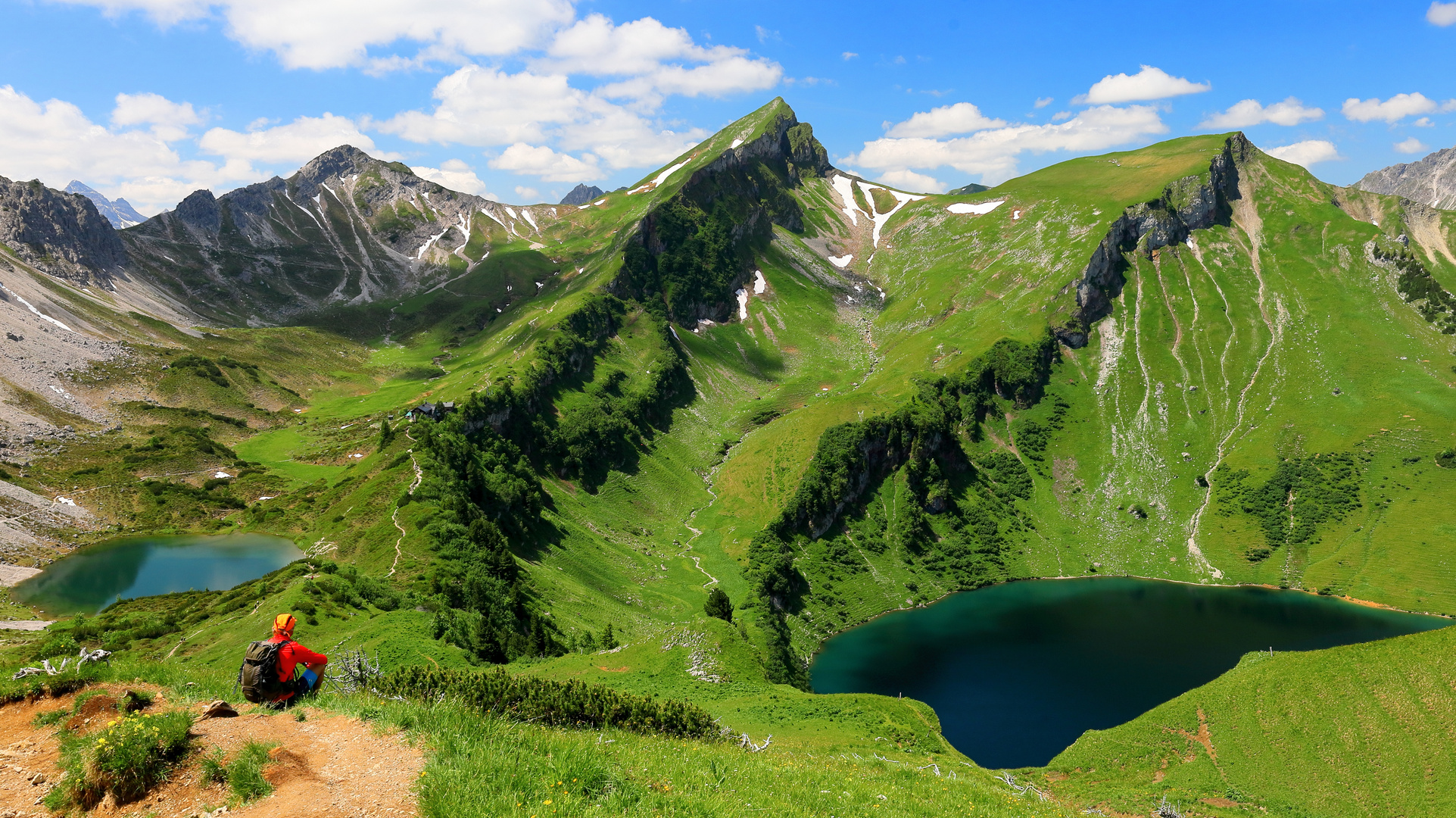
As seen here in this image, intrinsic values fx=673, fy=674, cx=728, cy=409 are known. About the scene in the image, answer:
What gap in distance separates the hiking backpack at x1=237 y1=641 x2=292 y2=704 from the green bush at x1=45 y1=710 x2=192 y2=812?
3.31 m

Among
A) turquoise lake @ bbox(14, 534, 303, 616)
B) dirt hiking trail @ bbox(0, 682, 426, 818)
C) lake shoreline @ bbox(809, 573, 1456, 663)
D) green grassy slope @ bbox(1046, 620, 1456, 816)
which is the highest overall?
dirt hiking trail @ bbox(0, 682, 426, 818)

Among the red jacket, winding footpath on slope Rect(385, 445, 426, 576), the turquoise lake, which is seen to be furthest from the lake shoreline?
the red jacket

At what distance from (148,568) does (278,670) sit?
9393cm

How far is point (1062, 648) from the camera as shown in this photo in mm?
113562

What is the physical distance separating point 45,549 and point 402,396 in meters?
91.5

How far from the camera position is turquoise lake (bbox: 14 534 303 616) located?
75062 millimetres

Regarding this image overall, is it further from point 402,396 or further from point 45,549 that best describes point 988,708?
point 402,396

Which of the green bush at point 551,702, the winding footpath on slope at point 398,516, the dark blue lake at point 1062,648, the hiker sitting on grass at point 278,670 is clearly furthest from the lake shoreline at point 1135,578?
the hiker sitting on grass at point 278,670

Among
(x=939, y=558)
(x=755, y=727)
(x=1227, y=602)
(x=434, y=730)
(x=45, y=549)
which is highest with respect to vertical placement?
(x=434, y=730)

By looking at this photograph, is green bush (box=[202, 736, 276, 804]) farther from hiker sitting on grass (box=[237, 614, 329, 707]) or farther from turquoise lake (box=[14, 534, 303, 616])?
turquoise lake (box=[14, 534, 303, 616])

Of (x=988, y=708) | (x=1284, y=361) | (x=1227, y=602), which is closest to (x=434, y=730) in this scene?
(x=988, y=708)

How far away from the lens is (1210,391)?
189 metres

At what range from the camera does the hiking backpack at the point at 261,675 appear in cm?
1653

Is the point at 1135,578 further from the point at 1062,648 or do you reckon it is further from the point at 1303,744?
the point at 1303,744
